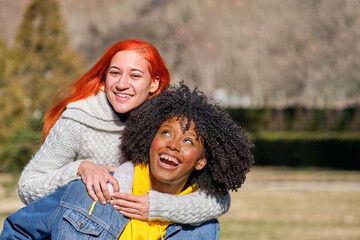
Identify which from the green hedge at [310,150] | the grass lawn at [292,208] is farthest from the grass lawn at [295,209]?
the green hedge at [310,150]

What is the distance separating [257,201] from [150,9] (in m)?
56.4

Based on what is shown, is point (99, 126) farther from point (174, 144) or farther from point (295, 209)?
point (295, 209)

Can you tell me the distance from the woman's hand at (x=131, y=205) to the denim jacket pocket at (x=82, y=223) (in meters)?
0.13

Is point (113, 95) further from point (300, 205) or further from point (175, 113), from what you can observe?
point (300, 205)

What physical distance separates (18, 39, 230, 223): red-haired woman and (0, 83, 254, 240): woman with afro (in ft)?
0.30

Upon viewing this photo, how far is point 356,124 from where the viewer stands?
27359 mm

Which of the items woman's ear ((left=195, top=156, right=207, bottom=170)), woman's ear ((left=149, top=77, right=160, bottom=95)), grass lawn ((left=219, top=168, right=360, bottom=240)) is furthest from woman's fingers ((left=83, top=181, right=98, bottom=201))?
grass lawn ((left=219, top=168, right=360, bottom=240))

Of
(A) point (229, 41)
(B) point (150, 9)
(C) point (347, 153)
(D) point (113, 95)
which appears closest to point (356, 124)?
(C) point (347, 153)

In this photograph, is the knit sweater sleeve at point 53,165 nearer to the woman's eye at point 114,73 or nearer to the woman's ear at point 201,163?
the woman's eye at point 114,73

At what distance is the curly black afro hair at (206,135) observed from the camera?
9.51 ft

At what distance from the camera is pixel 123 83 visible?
3250mm

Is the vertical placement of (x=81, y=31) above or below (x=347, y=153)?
above

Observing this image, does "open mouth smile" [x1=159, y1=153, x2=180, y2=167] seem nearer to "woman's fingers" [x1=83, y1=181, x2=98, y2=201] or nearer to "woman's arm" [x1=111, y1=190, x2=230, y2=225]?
"woman's arm" [x1=111, y1=190, x2=230, y2=225]

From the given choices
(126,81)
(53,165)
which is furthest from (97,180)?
(126,81)
